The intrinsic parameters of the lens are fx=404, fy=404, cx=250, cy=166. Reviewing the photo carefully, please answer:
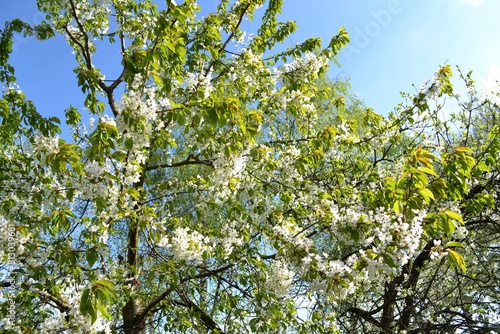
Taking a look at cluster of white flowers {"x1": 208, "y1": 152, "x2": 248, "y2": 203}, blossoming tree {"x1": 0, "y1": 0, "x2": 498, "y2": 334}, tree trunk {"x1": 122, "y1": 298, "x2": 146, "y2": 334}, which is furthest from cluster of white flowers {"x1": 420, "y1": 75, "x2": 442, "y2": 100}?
tree trunk {"x1": 122, "y1": 298, "x2": 146, "y2": 334}

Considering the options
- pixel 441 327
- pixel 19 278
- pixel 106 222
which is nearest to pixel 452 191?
pixel 106 222

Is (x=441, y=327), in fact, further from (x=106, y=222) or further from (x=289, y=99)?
(x=106, y=222)

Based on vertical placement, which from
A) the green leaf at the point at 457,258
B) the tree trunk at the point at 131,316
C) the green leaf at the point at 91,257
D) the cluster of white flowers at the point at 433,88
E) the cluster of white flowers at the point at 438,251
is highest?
the cluster of white flowers at the point at 433,88

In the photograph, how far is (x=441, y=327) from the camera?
182 inches

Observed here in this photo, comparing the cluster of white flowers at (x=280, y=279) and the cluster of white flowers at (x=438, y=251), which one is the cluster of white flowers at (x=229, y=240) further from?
the cluster of white flowers at (x=438, y=251)

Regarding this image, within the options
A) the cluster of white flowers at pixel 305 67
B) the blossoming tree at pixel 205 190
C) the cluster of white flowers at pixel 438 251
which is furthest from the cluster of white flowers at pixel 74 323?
the cluster of white flowers at pixel 305 67

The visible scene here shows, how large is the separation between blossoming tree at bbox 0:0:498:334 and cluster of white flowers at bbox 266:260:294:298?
0.02m

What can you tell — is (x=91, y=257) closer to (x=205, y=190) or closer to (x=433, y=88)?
(x=205, y=190)

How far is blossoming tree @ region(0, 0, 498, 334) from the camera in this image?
2.46 metres

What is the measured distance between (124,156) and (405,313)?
4.25 m

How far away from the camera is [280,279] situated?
10.9ft

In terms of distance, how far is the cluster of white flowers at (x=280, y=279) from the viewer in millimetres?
3299

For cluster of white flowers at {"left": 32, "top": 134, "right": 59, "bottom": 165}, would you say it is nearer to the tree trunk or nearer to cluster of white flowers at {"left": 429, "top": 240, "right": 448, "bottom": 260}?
cluster of white flowers at {"left": 429, "top": 240, "right": 448, "bottom": 260}

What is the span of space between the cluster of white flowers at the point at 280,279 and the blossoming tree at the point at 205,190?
0.02 meters
